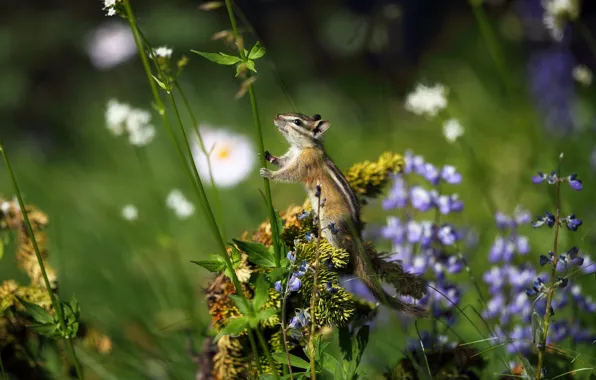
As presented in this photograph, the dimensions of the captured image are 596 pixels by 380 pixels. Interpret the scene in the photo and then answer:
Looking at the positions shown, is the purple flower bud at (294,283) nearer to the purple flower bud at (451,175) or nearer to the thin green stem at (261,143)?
the thin green stem at (261,143)

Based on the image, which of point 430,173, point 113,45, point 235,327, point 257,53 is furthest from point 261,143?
point 113,45

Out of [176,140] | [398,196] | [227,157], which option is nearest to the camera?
[176,140]

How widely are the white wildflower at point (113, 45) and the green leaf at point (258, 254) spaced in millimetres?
4164

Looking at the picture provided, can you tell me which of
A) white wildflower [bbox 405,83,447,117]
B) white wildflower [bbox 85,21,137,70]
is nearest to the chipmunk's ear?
white wildflower [bbox 405,83,447,117]

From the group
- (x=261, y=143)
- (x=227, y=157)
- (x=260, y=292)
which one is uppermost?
(x=227, y=157)

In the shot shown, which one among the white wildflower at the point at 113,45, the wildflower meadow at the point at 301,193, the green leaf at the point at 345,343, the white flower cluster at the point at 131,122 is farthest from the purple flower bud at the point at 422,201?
the white wildflower at the point at 113,45

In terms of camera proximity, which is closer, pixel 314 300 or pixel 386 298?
pixel 314 300

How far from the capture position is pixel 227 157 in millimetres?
Answer: 4984

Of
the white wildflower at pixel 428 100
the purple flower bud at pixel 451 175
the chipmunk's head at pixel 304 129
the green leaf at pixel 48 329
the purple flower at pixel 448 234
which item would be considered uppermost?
the white wildflower at pixel 428 100

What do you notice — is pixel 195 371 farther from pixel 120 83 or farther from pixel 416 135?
pixel 120 83

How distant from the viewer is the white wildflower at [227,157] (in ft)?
15.8

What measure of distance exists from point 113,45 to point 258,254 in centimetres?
434

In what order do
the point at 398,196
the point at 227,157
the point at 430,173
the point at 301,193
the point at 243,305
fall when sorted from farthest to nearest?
the point at 227,157, the point at 301,193, the point at 398,196, the point at 430,173, the point at 243,305

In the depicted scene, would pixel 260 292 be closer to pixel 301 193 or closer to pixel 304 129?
pixel 304 129
